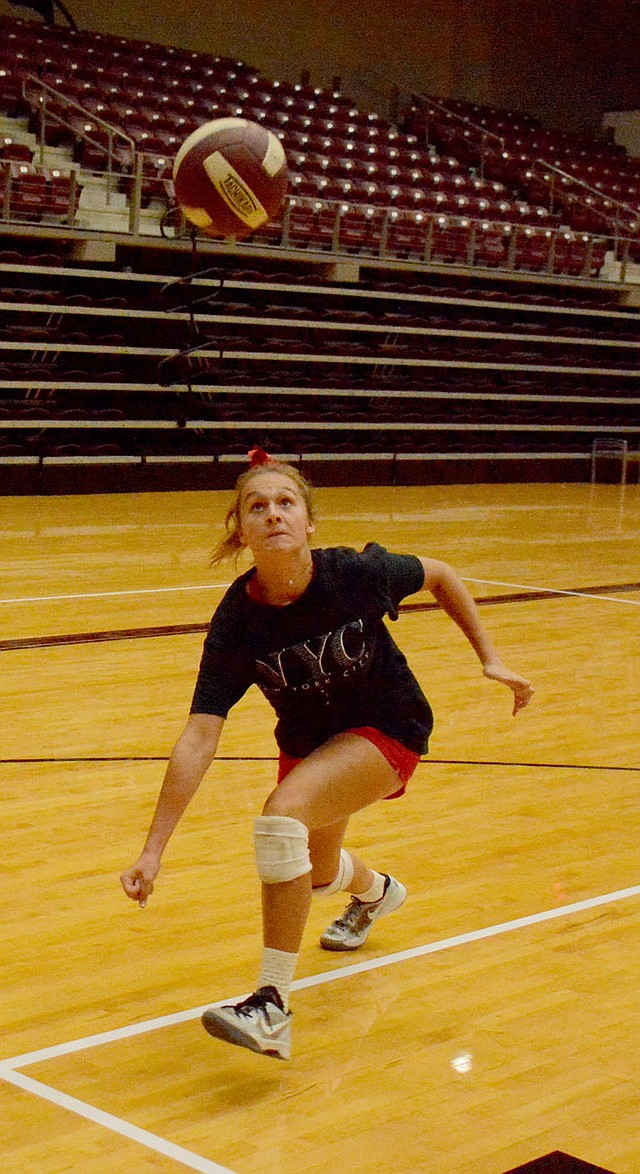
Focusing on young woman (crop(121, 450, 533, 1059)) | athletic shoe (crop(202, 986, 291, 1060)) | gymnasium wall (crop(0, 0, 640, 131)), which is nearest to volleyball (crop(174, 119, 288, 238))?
young woman (crop(121, 450, 533, 1059))

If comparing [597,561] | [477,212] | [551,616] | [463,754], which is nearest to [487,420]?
[477,212]

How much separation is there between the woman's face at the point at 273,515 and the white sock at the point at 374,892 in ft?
2.89

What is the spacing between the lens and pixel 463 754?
5.23 metres

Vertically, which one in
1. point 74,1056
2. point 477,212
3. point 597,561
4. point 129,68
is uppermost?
point 129,68

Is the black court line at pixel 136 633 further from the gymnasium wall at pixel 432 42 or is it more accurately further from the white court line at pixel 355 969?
the gymnasium wall at pixel 432 42

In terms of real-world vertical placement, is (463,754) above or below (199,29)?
below

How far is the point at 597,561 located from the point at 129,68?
9.03m

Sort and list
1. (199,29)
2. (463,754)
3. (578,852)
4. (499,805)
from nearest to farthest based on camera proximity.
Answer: (578,852) → (499,805) → (463,754) → (199,29)

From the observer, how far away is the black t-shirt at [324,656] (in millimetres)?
2912

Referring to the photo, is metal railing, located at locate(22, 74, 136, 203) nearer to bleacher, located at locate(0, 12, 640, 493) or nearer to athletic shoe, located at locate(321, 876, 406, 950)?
bleacher, located at locate(0, 12, 640, 493)

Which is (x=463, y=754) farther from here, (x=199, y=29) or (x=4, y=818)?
(x=199, y=29)

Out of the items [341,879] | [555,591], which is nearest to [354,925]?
[341,879]

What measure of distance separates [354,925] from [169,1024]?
0.61 m

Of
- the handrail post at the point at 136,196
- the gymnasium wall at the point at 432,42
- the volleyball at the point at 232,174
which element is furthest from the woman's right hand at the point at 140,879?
the gymnasium wall at the point at 432,42
